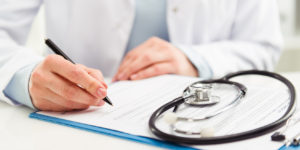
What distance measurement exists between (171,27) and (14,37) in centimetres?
44

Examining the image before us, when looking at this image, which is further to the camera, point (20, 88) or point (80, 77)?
point (20, 88)

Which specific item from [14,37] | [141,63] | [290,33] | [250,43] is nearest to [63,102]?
[141,63]

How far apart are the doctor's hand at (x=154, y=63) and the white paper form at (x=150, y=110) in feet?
0.24

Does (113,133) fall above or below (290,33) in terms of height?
above

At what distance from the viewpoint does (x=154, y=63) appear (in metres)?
0.80

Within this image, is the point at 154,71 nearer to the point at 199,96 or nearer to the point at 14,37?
the point at 199,96

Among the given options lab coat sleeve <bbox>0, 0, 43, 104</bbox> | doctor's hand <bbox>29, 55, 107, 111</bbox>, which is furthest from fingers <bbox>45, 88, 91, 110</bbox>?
lab coat sleeve <bbox>0, 0, 43, 104</bbox>

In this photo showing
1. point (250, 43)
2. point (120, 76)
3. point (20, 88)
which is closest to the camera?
point (20, 88)

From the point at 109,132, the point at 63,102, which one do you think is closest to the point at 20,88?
the point at 63,102

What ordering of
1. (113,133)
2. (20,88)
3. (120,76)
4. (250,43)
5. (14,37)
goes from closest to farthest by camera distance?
1. (113,133)
2. (20,88)
3. (120,76)
4. (14,37)
5. (250,43)

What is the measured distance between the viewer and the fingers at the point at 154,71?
29.8 inches

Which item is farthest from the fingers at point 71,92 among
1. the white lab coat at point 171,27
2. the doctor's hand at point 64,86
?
the white lab coat at point 171,27

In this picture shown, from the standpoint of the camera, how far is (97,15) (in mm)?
994

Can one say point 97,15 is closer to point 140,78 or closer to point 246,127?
point 140,78
